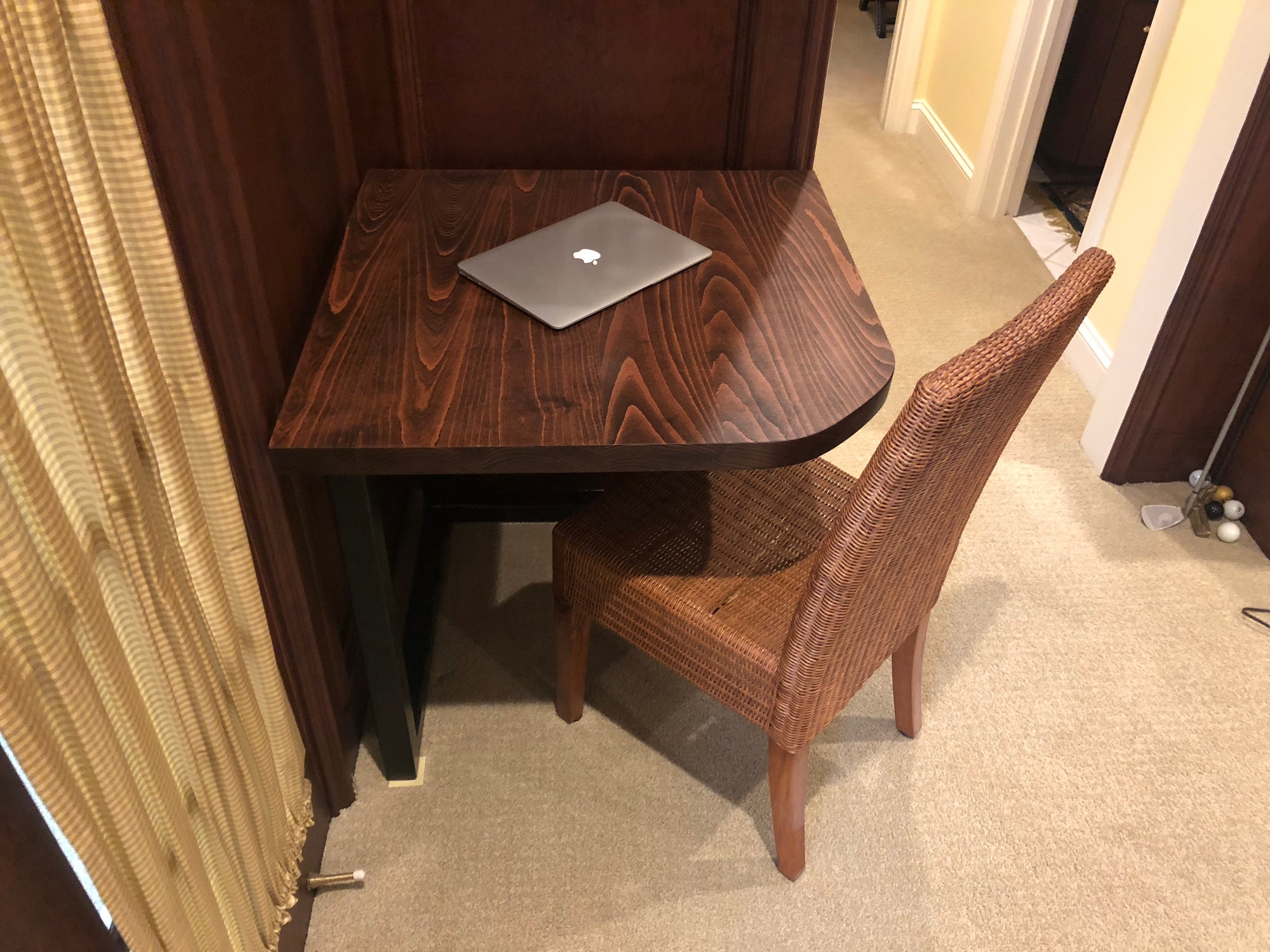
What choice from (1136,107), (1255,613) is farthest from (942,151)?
(1255,613)

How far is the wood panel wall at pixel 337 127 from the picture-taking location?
981 mm

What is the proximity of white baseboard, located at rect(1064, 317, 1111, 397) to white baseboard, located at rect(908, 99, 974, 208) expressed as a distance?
979mm

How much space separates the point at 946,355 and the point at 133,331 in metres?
2.21

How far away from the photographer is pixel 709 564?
4.56ft

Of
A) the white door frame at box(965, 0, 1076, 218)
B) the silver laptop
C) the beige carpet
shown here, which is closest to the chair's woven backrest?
the beige carpet

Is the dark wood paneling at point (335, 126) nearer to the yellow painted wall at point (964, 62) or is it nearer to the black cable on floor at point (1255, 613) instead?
the black cable on floor at point (1255, 613)

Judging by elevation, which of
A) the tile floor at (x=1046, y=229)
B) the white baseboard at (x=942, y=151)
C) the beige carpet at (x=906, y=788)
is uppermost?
the white baseboard at (x=942, y=151)

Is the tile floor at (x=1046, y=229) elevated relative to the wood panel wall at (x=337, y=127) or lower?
lower

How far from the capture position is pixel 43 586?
0.64m

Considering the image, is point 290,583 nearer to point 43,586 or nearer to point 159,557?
point 159,557

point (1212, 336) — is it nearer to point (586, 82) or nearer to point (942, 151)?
point (586, 82)

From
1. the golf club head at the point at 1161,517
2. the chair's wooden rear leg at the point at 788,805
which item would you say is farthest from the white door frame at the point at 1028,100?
the chair's wooden rear leg at the point at 788,805

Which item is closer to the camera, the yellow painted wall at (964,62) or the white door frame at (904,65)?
the yellow painted wall at (964,62)

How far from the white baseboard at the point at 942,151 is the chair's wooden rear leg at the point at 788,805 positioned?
2.54 m
